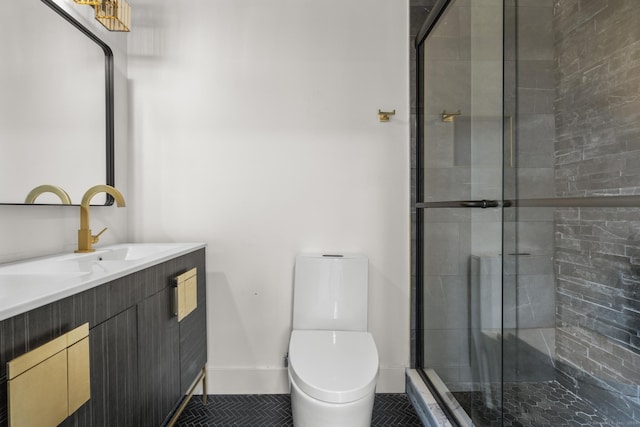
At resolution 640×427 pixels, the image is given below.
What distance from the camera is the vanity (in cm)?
75

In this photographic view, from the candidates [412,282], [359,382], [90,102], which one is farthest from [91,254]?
[412,282]

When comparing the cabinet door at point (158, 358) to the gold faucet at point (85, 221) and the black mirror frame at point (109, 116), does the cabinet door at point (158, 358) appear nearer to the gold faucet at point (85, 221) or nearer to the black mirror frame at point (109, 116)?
the gold faucet at point (85, 221)

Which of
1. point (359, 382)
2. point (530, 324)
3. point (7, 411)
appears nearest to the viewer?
point (7, 411)

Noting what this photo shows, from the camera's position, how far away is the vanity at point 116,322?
0.75 m

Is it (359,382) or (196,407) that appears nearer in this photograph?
(359,382)

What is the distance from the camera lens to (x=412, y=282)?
1.99 meters

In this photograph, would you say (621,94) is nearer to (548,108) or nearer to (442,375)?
(548,108)

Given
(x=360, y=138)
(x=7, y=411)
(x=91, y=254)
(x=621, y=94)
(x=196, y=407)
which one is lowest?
(x=196, y=407)

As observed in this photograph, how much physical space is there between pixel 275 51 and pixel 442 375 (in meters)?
1.96

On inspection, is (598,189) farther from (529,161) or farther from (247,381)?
(247,381)

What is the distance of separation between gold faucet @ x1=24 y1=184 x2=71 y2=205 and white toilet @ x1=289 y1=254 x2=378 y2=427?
43.2 inches

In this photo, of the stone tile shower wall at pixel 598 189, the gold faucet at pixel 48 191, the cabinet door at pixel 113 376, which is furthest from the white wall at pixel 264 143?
the stone tile shower wall at pixel 598 189

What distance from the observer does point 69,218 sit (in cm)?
153

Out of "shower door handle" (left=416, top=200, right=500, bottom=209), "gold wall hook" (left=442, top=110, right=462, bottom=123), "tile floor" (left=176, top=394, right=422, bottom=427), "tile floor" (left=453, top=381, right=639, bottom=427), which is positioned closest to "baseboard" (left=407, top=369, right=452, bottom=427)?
"tile floor" (left=176, top=394, right=422, bottom=427)
